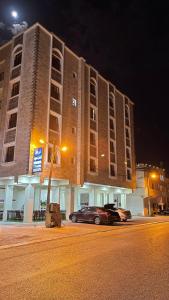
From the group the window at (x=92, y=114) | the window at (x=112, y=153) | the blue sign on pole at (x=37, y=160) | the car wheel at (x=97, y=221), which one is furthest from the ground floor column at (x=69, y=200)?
the window at (x=92, y=114)

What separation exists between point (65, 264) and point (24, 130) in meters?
19.2

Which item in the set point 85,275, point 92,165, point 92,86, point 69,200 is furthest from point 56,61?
point 85,275

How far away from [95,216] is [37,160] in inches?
291

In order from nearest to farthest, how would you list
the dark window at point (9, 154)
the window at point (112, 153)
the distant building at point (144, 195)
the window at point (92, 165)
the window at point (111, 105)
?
the dark window at point (9, 154) → the window at point (92, 165) → the window at point (112, 153) → the window at point (111, 105) → the distant building at point (144, 195)

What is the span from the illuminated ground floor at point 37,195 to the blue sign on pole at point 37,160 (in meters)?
2.15

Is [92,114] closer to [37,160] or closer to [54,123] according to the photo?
[54,123]

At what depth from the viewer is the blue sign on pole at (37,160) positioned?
22231 mm

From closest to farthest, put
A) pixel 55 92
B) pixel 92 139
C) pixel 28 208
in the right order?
pixel 28 208
pixel 55 92
pixel 92 139

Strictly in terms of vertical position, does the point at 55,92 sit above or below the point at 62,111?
above

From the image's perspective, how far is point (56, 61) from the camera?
30.4 metres

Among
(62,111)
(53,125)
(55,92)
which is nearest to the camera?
(53,125)

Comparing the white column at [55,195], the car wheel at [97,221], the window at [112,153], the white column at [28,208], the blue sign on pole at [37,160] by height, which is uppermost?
the window at [112,153]

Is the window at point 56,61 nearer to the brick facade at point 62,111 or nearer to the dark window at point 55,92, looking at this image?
the brick facade at point 62,111

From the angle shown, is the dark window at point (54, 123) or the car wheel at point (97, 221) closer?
the car wheel at point (97, 221)
